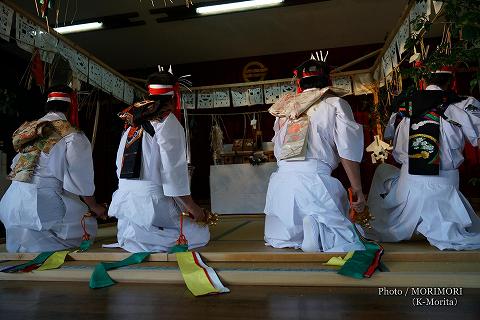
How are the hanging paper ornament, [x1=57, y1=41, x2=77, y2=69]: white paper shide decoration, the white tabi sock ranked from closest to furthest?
1. the white tabi sock
2. [x1=57, y1=41, x2=77, y2=69]: white paper shide decoration
3. the hanging paper ornament

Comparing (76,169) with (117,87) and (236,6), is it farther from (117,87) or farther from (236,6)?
(236,6)

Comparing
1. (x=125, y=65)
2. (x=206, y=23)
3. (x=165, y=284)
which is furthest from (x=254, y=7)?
(x=165, y=284)

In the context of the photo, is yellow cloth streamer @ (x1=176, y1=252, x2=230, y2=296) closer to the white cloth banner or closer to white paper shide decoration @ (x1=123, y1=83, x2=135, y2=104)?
the white cloth banner

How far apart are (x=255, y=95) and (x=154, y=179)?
3641mm

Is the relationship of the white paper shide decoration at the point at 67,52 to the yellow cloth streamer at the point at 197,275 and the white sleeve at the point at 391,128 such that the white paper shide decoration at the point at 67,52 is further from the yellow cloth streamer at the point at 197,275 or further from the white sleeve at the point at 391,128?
the white sleeve at the point at 391,128

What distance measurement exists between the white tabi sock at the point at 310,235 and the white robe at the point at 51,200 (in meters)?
1.56

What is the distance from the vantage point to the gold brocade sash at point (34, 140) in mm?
2613

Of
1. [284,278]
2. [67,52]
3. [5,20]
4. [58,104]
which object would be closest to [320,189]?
[284,278]

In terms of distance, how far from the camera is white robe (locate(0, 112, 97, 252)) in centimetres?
257

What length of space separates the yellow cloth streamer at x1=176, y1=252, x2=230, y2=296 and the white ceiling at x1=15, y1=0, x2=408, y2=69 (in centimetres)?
405

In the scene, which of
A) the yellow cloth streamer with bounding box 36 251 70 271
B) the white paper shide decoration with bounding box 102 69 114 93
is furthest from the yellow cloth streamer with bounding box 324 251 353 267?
the white paper shide decoration with bounding box 102 69 114 93

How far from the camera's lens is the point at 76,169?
8.63 ft

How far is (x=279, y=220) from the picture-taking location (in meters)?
2.39

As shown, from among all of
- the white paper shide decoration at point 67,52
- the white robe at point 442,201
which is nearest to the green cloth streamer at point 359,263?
the white robe at point 442,201
